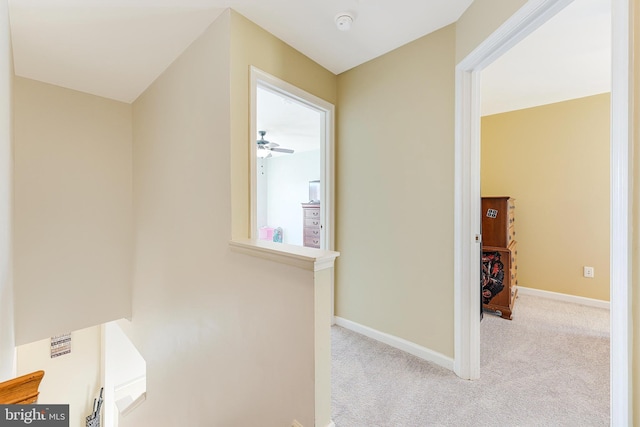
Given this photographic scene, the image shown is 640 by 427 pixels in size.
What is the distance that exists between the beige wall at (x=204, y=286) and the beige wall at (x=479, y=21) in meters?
1.50

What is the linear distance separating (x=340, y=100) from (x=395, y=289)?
1812 millimetres

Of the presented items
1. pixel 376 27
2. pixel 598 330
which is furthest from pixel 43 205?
pixel 598 330

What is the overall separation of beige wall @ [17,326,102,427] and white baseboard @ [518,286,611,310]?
20.5ft

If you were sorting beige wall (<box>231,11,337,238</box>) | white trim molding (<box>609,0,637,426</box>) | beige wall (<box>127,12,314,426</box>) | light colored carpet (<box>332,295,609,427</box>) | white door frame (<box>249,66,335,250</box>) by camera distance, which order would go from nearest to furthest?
white trim molding (<box>609,0,637,426</box>), beige wall (<box>127,12,314,426</box>), light colored carpet (<box>332,295,609,427</box>), beige wall (<box>231,11,337,238</box>), white door frame (<box>249,66,335,250</box>)

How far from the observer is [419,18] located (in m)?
1.82

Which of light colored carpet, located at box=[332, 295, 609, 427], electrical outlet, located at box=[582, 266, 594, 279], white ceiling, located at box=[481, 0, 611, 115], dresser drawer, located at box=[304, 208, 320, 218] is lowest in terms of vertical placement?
light colored carpet, located at box=[332, 295, 609, 427]

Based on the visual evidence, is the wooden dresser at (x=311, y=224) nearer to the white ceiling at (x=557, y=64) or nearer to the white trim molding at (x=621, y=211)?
the white ceiling at (x=557, y=64)

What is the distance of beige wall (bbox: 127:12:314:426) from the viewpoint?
1318 millimetres

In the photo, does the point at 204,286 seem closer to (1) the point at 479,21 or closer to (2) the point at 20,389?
(2) the point at 20,389

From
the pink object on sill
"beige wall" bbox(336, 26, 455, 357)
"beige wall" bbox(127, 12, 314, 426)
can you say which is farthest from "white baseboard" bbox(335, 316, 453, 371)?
the pink object on sill

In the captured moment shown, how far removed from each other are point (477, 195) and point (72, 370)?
5629 mm

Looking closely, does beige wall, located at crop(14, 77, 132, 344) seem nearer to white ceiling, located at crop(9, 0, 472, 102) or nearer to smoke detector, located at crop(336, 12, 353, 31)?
white ceiling, located at crop(9, 0, 472, 102)

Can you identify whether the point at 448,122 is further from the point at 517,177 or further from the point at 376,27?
the point at 517,177

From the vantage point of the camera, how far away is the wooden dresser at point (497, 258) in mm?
2781
